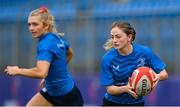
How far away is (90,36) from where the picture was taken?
50.9ft

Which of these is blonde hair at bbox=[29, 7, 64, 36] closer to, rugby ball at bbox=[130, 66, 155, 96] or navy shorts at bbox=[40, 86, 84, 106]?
navy shorts at bbox=[40, 86, 84, 106]

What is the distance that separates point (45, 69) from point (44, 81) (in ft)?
2.74

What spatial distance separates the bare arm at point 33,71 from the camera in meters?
6.31

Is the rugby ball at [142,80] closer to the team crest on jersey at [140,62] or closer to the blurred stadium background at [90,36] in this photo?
the team crest on jersey at [140,62]

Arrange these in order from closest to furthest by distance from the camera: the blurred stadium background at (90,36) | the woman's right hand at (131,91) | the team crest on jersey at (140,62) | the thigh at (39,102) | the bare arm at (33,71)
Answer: the bare arm at (33,71) → the woman's right hand at (131,91) → the team crest on jersey at (140,62) → the thigh at (39,102) → the blurred stadium background at (90,36)

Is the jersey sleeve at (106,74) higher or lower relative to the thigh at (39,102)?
higher

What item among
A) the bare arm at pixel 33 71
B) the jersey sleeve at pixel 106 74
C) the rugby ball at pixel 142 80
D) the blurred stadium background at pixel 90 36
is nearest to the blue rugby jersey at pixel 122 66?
the jersey sleeve at pixel 106 74

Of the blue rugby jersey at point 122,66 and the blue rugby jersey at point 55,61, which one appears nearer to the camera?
the blue rugby jersey at point 55,61

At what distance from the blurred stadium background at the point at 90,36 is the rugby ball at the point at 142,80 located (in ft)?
16.8

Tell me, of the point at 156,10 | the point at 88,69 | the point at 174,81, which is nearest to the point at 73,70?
the point at 88,69

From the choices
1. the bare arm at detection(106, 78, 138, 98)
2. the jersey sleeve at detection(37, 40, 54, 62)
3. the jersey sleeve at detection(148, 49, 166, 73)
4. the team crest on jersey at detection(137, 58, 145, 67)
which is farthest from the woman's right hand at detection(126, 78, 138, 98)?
the jersey sleeve at detection(37, 40, 54, 62)

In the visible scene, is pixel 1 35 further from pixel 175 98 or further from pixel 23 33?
pixel 175 98

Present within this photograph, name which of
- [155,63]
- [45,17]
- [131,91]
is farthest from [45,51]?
[155,63]

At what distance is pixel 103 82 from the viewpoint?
6898mm
